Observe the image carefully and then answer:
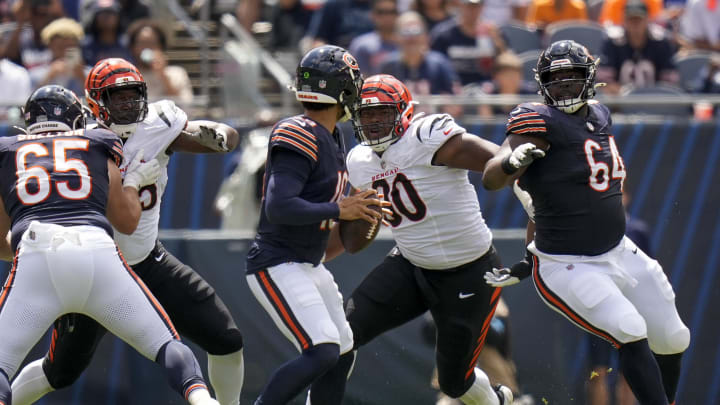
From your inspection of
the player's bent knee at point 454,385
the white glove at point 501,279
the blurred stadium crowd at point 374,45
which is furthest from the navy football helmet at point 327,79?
the blurred stadium crowd at point 374,45

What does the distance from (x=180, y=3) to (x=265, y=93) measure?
2256 mm

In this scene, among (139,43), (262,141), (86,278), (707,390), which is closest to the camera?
(86,278)

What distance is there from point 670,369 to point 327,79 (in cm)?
228

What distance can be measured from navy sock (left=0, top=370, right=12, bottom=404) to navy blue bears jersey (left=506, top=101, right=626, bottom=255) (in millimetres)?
2538

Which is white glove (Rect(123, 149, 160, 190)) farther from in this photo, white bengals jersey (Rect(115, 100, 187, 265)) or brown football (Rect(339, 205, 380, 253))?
brown football (Rect(339, 205, 380, 253))

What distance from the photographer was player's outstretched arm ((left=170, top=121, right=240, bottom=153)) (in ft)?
17.3

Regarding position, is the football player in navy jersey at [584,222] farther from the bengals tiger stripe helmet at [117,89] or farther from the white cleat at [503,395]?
the bengals tiger stripe helmet at [117,89]

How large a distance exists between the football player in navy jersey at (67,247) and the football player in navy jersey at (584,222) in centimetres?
169

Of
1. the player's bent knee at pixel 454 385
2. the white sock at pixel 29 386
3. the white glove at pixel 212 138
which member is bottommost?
the player's bent knee at pixel 454 385

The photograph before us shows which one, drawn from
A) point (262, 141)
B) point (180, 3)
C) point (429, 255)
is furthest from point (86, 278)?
point (180, 3)

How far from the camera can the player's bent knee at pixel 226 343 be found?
17.7 feet

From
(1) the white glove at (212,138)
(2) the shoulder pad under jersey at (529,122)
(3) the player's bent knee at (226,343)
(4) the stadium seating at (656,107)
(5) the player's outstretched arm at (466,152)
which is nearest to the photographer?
(2) the shoulder pad under jersey at (529,122)

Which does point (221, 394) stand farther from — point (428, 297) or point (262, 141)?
point (262, 141)

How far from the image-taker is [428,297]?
18.1ft
